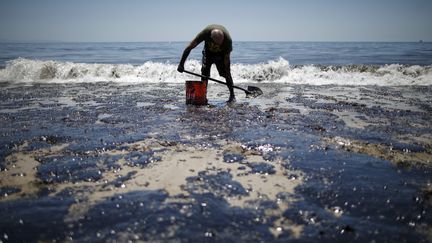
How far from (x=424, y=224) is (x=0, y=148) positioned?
185 inches

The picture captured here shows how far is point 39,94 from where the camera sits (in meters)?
9.08

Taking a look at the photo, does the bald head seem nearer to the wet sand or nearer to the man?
the man

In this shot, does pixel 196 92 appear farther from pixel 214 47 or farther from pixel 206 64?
pixel 214 47

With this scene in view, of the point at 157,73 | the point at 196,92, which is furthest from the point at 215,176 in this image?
the point at 157,73

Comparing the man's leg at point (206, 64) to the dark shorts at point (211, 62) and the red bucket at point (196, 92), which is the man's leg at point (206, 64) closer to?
the dark shorts at point (211, 62)

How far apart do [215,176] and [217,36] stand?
417cm

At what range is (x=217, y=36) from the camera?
6.74 metres

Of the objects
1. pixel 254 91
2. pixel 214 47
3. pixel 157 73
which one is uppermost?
pixel 214 47

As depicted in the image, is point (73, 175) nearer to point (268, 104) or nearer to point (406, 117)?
point (268, 104)

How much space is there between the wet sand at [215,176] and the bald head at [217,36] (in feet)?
5.13

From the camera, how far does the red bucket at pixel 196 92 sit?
7145 mm

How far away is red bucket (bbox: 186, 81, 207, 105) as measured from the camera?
715cm

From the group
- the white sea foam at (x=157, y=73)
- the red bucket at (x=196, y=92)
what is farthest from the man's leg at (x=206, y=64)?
the white sea foam at (x=157, y=73)

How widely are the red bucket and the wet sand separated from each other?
817 mm
